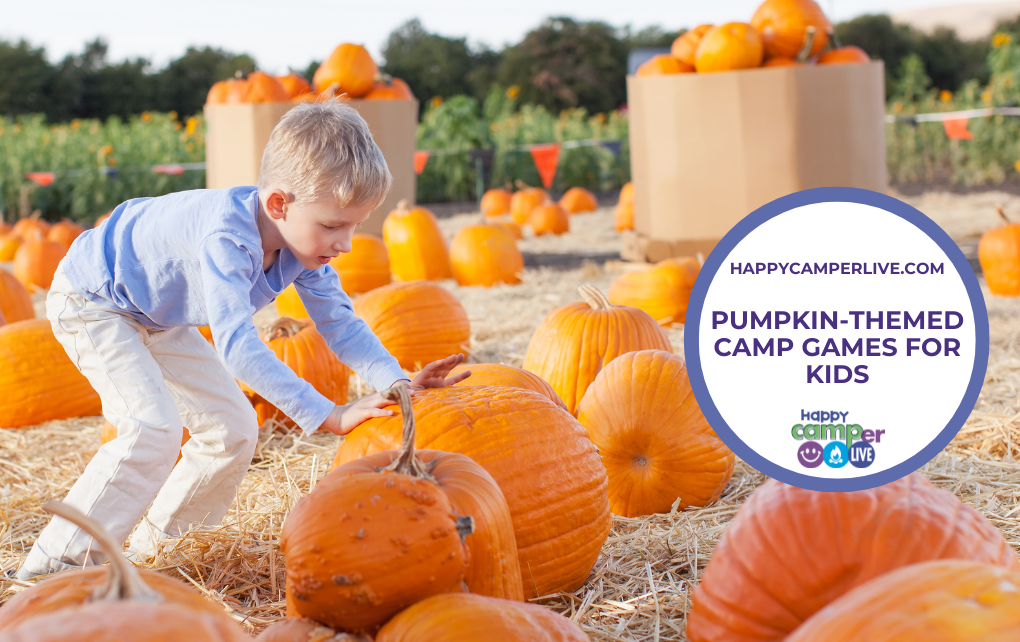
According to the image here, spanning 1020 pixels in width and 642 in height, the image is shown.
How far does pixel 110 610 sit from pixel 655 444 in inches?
70.1

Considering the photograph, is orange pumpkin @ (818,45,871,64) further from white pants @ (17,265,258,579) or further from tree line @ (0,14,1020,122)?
tree line @ (0,14,1020,122)

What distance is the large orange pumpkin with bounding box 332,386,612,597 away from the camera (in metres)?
1.95

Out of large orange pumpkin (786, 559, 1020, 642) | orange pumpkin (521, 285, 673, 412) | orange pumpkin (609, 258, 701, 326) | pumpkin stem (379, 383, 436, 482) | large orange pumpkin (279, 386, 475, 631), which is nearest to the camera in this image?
large orange pumpkin (786, 559, 1020, 642)

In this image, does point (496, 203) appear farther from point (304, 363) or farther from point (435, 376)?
point (435, 376)

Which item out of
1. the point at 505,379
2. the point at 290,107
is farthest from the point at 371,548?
the point at 290,107

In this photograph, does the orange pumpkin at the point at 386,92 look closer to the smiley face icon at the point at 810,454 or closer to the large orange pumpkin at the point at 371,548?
the large orange pumpkin at the point at 371,548

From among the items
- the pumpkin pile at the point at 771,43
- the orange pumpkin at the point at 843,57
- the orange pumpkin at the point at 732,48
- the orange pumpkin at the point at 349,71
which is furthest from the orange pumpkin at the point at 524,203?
the orange pumpkin at the point at 843,57

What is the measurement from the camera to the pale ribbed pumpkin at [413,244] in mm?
6863

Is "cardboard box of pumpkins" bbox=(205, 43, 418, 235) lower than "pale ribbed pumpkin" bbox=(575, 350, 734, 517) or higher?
higher

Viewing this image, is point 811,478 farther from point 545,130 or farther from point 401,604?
point 545,130

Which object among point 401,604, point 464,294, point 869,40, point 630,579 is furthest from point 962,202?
point 869,40

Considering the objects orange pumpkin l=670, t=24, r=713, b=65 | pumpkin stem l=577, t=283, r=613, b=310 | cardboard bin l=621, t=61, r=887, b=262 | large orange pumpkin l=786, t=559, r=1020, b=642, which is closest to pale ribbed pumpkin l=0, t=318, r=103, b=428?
pumpkin stem l=577, t=283, r=613, b=310

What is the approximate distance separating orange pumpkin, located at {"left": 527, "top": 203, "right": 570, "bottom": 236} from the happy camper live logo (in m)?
9.50

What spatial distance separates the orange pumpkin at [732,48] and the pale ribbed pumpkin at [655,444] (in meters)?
4.36
